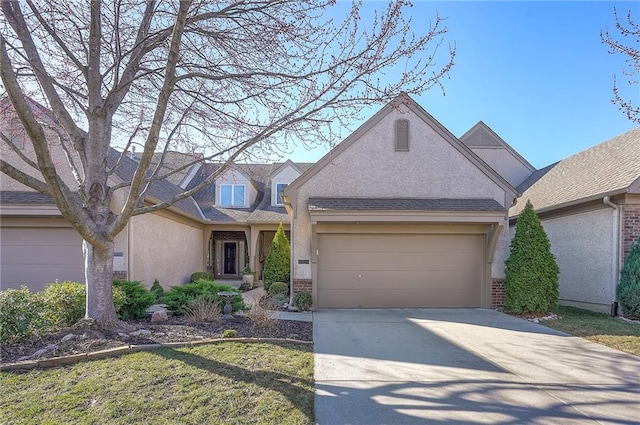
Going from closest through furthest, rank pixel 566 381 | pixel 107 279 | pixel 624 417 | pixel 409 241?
pixel 624 417 → pixel 566 381 → pixel 107 279 → pixel 409 241

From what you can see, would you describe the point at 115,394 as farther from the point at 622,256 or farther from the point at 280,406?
the point at 622,256

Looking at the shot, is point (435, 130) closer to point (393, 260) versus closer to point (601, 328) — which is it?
point (393, 260)

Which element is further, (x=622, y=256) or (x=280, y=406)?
(x=622, y=256)

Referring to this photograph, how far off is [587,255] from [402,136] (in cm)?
616

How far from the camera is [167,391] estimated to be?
13.4 ft

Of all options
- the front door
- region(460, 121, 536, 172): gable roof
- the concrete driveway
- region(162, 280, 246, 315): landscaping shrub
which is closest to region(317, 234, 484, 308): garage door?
the concrete driveway

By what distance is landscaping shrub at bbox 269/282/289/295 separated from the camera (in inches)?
478

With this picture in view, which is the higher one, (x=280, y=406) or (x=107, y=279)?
(x=107, y=279)

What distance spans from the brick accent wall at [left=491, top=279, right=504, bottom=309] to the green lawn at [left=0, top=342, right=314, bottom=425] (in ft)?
22.3

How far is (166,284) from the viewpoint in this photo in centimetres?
1259

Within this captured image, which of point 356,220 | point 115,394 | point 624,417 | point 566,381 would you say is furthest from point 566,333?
point 115,394

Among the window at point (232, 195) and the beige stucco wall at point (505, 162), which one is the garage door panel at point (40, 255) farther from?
the beige stucco wall at point (505, 162)

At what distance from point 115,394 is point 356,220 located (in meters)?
6.65

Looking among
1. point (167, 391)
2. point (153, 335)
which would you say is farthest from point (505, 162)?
point (167, 391)
